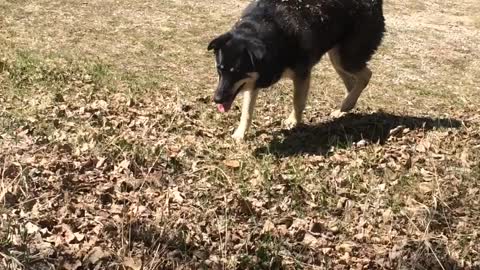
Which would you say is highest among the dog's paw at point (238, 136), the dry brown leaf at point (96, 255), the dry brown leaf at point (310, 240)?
the dry brown leaf at point (96, 255)

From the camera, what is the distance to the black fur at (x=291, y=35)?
509cm

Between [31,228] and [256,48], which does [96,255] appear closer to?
[31,228]

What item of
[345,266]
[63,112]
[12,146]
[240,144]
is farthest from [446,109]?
[12,146]

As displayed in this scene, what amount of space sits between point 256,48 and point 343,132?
1.20 metres

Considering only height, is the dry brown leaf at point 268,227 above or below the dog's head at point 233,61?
below

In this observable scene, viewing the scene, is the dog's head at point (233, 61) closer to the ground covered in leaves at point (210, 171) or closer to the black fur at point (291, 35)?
the black fur at point (291, 35)

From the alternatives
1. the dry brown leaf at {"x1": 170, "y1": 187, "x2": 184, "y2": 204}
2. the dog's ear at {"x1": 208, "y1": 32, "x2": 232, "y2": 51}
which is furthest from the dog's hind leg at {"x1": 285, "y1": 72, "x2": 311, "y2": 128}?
the dry brown leaf at {"x1": 170, "y1": 187, "x2": 184, "y2": 204}

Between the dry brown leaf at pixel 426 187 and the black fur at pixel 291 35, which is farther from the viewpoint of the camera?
the black fur at pixel 291 35

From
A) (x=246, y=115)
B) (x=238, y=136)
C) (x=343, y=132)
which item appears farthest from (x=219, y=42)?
(x=343, y=132)

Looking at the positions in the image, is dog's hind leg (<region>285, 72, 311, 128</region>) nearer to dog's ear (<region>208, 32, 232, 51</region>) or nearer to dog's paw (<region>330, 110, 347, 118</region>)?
dog's paw (<region>330, 110, 347, 118</region>)

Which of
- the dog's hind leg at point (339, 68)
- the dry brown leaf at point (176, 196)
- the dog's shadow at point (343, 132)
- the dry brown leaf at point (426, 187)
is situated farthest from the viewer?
the dog's hind leg at point (339, 68)

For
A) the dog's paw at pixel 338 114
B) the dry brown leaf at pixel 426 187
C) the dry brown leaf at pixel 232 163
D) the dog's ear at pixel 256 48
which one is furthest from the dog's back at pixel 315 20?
the dry brown leaf at pixel 426 187

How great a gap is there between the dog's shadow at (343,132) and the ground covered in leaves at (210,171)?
0.02 meters

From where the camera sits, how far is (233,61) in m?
5.04
